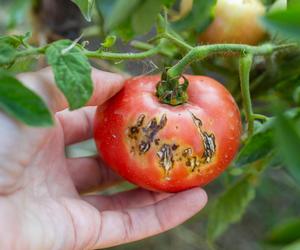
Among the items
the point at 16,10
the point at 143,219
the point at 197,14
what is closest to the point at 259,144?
the point at 197,14

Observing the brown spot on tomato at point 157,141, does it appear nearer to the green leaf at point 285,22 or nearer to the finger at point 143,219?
the finger at point 143,219

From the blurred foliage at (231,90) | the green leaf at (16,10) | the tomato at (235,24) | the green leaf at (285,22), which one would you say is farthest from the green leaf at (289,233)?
the green leaf at (16,10)

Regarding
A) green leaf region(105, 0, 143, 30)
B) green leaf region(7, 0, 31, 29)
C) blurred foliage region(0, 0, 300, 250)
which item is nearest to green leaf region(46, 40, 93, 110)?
blurred foliage region(0, 0, 300, 250)

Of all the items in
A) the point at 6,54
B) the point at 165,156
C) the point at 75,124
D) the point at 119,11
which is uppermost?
the point at 119,11

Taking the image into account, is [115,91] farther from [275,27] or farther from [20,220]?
[275,27]

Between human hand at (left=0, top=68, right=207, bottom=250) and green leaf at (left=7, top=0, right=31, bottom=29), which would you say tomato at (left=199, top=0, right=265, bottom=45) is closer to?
human hand at (left=0, top=68, right=207, bottom=250)

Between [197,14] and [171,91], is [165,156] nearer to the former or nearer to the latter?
[171,91]
